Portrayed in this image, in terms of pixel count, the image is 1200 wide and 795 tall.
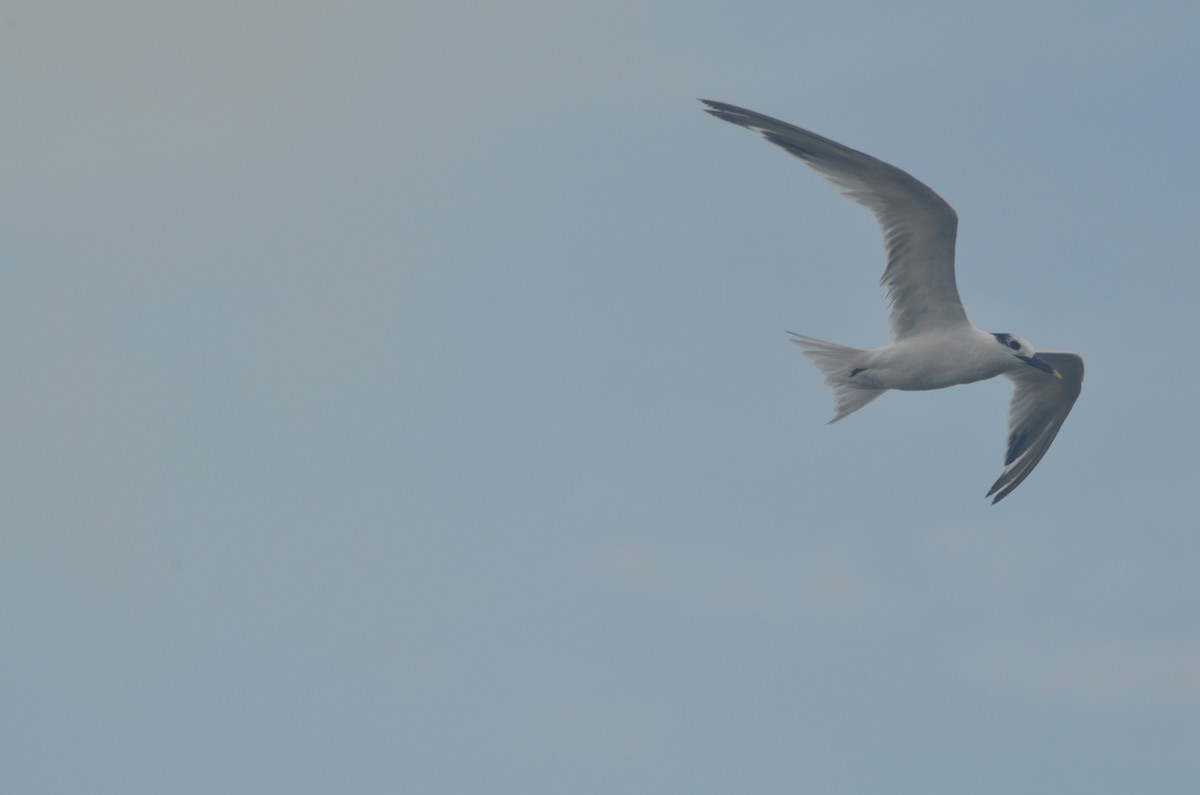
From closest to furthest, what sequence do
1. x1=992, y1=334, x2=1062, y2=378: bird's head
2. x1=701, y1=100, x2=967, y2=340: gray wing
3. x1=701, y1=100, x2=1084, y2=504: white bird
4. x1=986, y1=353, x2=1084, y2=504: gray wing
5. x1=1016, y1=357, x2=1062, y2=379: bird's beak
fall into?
x1=701, y1=100, x2=967, y2=340: gray wing < x1=701, y1=100, x2=1084, y2=504: white bird < x1=992, y1=334, x2=1062, y2=378: bird's head < x1=1016, y1=357, x2=1062, y2=379: bird's beak < x1=986, y1=353, x2=1084, y2=504: gray wing

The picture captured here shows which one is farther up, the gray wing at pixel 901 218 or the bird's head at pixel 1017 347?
the gray wing at pixel 901 218

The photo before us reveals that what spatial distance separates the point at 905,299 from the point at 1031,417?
12.8 feet

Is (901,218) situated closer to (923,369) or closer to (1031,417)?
(923,369)

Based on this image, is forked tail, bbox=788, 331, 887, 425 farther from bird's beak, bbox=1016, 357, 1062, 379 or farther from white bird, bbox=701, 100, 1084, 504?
bird's beak, bbox=1016, 357, 1062, 379

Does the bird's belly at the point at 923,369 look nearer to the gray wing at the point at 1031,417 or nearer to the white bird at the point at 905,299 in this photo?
the white bird at the point at 905,299

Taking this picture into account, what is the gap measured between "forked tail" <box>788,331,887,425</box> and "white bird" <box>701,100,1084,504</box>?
13 mm

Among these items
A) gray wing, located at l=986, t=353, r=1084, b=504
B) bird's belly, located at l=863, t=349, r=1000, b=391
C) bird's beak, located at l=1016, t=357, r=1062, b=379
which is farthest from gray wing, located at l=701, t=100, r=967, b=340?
gray wing, located at l=986, t=353, r=1084, b=504

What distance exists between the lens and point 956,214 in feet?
68.6

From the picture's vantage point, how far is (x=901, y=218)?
69.3 feet

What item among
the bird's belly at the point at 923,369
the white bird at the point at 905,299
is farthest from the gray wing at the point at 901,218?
the bird's belly at the point at 923,369

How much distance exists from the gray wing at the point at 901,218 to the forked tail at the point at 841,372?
71 centimetres

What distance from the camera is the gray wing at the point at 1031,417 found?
79.3 ft

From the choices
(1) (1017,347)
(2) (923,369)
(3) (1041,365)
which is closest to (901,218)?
(2) (923,369)

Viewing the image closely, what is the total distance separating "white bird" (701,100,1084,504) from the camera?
2056 cm
